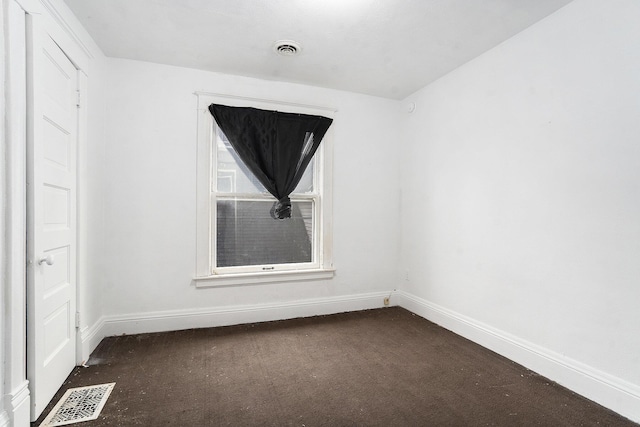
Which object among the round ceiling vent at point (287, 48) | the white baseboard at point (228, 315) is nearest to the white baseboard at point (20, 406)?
the white baseboard at point (228, 315)

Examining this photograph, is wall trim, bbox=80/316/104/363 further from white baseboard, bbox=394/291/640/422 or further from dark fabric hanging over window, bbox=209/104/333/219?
white baseboard, bbox=394/291/640/422

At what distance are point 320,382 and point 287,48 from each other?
2578 mm

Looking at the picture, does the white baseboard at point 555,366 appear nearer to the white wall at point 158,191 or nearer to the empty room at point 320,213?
the empty room at point 320,213

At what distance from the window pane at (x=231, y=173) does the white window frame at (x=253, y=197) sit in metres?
0.06

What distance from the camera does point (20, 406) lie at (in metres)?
1.58

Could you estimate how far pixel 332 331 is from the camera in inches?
120

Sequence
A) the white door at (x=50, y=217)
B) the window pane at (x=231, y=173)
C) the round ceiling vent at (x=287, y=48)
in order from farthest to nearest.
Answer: the window pane at (x=231, y=173) < the round ceiling vent at (x=287, y=48) < the white door at (x=50, y=217)

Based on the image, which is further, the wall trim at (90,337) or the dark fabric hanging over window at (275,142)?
the dark fabric hanging over window at (275,142)

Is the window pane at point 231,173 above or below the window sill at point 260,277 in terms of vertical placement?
above

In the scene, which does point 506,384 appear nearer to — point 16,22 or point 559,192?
point 559,192

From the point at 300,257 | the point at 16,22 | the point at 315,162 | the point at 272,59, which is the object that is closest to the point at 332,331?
the point at 300,257

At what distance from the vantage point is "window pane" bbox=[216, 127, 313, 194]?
10.6ft

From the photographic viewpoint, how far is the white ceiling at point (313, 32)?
2.15 meters

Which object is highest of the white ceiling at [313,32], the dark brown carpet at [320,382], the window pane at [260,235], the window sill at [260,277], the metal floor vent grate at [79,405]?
the white ceiling at [313,32]
